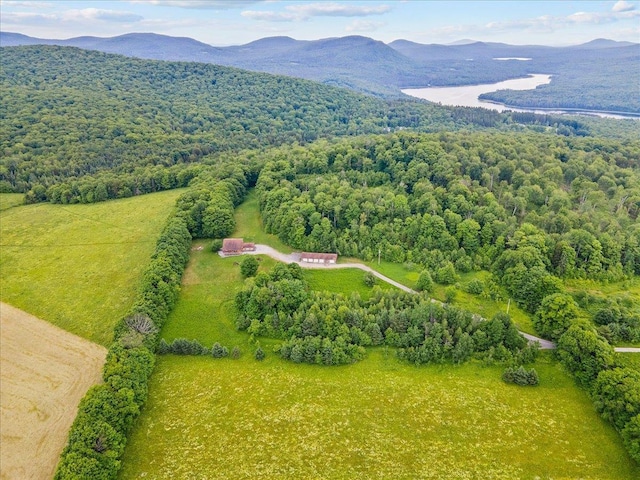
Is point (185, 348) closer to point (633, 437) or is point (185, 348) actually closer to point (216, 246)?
point (216, 246)

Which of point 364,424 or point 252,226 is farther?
point 252,226

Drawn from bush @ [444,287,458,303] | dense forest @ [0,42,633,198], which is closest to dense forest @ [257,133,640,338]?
bush @ [444,287,458,303]

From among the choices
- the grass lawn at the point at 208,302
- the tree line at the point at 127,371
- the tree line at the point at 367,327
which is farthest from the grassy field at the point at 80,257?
the tree line at the point at 367,327

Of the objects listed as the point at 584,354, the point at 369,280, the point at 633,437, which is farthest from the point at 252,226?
the point at 633,437

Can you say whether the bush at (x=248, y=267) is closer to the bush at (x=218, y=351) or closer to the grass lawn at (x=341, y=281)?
the grass lawn at (x=341, y=281)

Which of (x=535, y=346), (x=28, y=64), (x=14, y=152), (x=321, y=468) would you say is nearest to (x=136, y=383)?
(x=321, y=468)

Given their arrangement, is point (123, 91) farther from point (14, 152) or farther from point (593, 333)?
point (593, 333)
